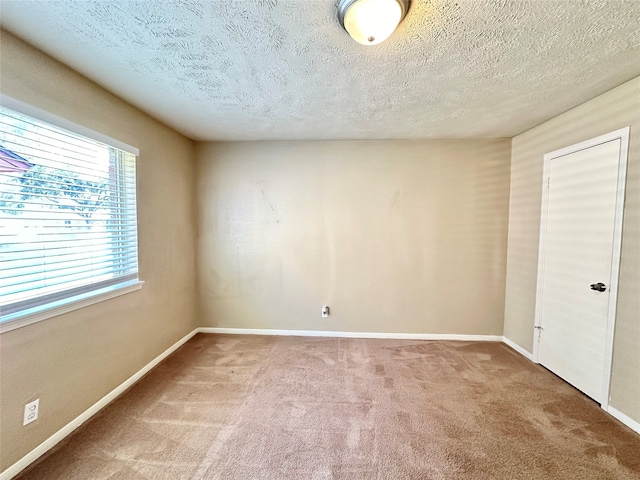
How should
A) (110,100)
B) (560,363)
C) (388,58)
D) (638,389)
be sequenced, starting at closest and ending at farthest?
(388,58), (638,389), (110,100), (560,363)

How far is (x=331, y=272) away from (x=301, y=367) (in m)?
1.15

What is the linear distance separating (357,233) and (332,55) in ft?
6.61

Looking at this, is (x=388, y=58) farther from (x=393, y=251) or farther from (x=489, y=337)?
(x=489, y=337)

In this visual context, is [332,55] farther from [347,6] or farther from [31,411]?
[31,411]

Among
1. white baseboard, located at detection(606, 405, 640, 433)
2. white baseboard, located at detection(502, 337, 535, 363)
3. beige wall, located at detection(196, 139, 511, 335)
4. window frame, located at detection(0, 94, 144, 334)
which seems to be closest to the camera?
window frame, located at detection(0, 94, 144, 334)

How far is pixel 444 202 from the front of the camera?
10.3 ft

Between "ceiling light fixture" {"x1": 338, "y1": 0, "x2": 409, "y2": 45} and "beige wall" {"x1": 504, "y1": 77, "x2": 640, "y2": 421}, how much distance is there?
192 centimetres

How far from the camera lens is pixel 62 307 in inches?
66.2

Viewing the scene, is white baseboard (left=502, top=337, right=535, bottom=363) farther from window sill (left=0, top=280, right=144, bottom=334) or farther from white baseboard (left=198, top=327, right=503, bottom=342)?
window sill (left=0, top=280, right=144, bottom=334)

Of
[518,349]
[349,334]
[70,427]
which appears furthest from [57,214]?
[518,349]

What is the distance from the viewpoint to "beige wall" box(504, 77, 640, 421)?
→ 5.95ft

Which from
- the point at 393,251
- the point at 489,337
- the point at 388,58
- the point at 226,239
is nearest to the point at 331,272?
the point at 393,251

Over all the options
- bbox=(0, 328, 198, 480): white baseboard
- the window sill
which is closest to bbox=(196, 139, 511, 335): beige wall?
bbox=(0, 328, 198, 480): white baseboard

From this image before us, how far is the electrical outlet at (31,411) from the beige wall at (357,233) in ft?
6.16
